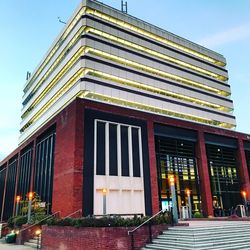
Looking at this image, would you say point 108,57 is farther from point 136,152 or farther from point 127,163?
point 127,163

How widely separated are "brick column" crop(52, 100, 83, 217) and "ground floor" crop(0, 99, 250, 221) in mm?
80

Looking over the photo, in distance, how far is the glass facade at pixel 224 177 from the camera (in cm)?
3381

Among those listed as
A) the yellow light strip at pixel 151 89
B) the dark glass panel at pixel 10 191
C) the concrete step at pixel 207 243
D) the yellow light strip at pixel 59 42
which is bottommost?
the concrete step at pixel 207 243

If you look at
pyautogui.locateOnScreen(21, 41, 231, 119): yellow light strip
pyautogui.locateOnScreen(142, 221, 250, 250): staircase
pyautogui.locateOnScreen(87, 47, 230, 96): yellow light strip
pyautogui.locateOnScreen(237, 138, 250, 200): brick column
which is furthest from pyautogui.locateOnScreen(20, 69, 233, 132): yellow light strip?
pyautogui.locateOnScreen(142, 221, 250, 250): staircase

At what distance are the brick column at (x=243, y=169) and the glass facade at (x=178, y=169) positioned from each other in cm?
797

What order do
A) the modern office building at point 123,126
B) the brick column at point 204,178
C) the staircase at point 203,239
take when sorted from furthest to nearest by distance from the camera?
the brick column at point 204,178
the modern office building at point 123,126
the staircase at point 203,239

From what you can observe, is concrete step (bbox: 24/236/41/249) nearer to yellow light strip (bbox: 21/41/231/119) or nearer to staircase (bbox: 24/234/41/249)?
staircase (bbox: 24/234/41/249)

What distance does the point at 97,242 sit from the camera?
14.7 m

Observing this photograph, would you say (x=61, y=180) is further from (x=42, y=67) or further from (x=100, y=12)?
(x=42, y=67)

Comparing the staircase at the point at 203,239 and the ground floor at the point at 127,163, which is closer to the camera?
the staircase at the point at 203,239

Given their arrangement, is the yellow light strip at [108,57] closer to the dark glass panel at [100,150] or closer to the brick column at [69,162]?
the brick column at [69,162]

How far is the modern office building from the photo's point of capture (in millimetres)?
24703

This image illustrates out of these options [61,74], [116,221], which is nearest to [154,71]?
[61,74]

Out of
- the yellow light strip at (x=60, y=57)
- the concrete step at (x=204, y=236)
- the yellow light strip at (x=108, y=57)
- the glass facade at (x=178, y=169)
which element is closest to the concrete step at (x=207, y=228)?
the concrete step at (x=204, y=236)
